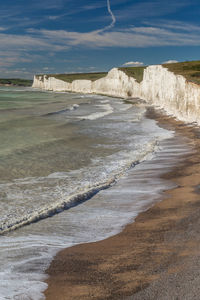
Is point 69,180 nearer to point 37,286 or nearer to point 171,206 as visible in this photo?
point 171,206

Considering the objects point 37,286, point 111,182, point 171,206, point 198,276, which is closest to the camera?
point 198,276

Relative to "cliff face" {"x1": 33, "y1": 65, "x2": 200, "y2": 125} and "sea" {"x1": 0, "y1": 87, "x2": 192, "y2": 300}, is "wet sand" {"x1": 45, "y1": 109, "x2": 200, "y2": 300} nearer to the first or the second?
"sea" {"x1": 0, "y1": 87, "x2": 192, "y2": 300}

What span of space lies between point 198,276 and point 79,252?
2.52 meters

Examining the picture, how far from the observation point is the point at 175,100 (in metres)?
38.4

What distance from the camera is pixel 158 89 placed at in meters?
56.1

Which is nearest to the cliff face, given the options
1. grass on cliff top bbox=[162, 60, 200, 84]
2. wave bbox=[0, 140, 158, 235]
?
grass on cliff top bbox=[162, 60, 200, 84]

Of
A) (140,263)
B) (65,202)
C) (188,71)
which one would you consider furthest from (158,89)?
(140,263)

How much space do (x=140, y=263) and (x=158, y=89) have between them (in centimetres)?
5273

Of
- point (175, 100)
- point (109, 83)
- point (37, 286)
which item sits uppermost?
point (109, 83)

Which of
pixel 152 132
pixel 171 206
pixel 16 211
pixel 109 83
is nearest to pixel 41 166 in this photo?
pixel 16 211

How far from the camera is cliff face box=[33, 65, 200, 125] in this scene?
29750 millimetres

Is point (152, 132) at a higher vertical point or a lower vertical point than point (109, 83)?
lower

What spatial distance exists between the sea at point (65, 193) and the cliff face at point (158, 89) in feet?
33.7

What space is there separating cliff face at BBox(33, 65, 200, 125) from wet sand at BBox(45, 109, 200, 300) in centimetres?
2072
